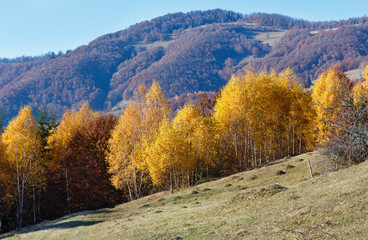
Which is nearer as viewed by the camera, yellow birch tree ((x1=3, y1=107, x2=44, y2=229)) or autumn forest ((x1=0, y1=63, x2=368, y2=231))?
yellow birch tree ((x1=3, y1=107, x2=44, y2=229))

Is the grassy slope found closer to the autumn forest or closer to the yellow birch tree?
the yellow birch tree

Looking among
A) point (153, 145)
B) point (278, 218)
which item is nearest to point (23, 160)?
point (153, 145)

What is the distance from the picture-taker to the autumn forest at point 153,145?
55375mm

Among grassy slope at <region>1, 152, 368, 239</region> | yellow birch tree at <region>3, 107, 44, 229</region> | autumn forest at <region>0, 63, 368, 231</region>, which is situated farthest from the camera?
autumn forest at <region>0, 63, 368, 231</region>

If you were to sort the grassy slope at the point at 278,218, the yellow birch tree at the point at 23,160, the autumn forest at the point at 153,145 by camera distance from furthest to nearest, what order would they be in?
1. the autumn forest at the point at 153,145
2. the yellow birch tree at the point at 23,160
3. the grassy slope at the point at 278,218

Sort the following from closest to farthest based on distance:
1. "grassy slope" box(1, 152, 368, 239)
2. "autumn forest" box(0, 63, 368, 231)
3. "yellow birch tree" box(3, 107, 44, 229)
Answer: "grassy slope" box(1, 152, 368, 239)
"yellow birch tree" box(3, 107, 44, 229)
"autumn forest" box(0, 63, 368, 231)

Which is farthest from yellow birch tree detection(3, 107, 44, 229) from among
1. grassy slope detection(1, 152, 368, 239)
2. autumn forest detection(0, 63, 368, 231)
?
grassy slope detection(1, 152, 368, 239)

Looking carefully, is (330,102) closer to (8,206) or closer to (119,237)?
(119,237)

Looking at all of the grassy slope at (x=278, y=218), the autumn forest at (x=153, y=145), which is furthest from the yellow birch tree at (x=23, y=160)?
the grassy slope at (x=278, y=218)

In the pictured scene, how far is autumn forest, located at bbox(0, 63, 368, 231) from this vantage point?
5538 cm

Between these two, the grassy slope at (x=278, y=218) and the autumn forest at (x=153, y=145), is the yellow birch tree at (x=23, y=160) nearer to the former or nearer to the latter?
the autumn forest at (x=153, y=145)

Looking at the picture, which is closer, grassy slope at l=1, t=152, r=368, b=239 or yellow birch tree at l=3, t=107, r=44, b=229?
grassy slope at l=1, t=152, r=368, b=239

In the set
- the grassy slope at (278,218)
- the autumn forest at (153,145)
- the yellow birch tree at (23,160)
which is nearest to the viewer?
the grassy slope at (278,218)

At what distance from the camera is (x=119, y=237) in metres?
24.8
